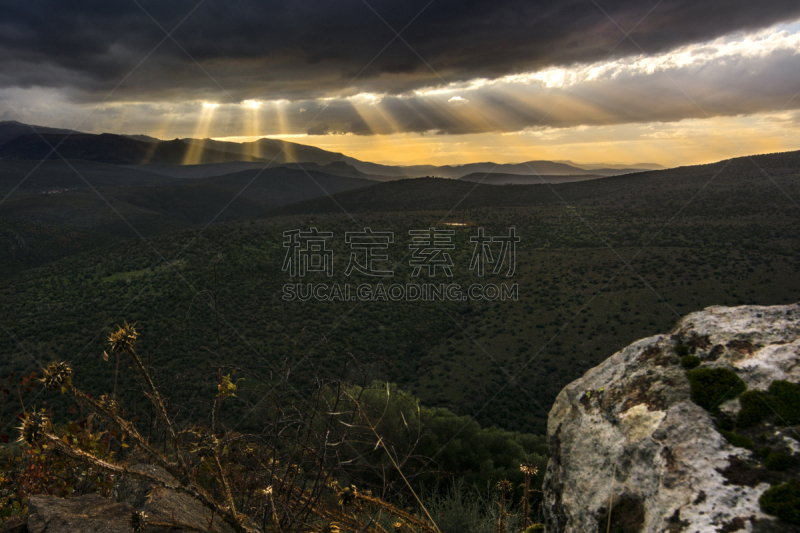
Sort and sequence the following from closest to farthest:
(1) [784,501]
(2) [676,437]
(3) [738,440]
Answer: (1) [784,501] → (3) [738,440] → (2) [676,437]

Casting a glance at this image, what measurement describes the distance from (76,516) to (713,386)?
3.26 m

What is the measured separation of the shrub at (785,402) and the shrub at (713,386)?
0.38 ft

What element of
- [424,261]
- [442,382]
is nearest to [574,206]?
[424,261]

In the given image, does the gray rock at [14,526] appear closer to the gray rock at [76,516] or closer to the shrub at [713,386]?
A: the gray rock at [76,516]

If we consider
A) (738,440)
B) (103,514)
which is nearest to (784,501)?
(738,440)

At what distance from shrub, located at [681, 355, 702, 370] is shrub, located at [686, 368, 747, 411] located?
101 mm

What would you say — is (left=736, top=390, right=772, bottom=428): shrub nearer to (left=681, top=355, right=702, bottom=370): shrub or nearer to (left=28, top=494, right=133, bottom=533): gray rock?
(left=681, top=355, right=702, bottom=370): shrub

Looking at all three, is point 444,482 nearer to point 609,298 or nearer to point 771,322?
point 771,322

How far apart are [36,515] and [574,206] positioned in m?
54.3

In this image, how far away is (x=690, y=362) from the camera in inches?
86.9

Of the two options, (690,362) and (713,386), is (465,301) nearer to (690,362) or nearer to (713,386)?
(690,362)

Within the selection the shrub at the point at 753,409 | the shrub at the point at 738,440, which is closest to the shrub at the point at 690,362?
the shrub at the point at 753,409

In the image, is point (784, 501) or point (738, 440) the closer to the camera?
point (784, 501)

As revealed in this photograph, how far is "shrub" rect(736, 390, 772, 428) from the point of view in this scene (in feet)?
5.70
